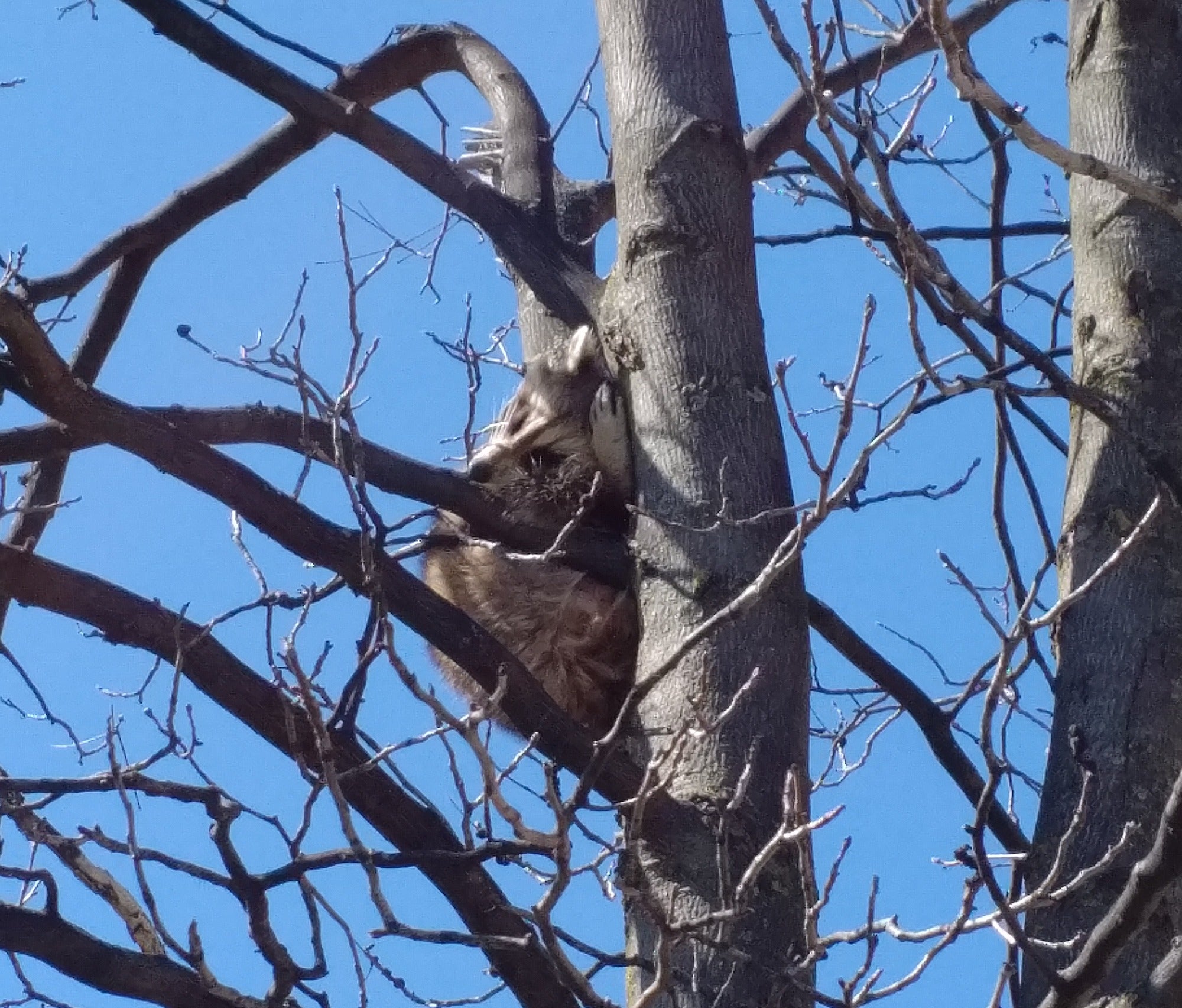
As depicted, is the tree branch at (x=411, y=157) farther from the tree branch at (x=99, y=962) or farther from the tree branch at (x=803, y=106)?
the tree branch at (x=99, y=962)

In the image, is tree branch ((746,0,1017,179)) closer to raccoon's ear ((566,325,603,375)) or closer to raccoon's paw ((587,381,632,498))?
raccoon's ear ((566,325,603,375))

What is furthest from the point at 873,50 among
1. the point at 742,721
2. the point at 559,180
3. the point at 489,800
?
the point at 489,800

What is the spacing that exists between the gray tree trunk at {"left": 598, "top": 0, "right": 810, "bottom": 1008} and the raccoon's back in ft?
1.27

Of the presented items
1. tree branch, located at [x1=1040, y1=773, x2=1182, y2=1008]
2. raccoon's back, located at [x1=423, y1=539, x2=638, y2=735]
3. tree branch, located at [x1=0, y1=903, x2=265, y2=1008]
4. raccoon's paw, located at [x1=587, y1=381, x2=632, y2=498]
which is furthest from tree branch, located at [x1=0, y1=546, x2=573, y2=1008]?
raccoon's paw, located at [x1=587, y1=381, x2=632, y2=498]

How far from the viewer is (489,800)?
2.12 meters

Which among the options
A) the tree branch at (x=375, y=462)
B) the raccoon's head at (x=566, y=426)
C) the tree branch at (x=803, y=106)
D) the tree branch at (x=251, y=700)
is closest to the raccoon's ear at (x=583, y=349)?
the raccoon's head at (x=566, y=426)

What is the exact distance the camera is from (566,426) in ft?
12.2

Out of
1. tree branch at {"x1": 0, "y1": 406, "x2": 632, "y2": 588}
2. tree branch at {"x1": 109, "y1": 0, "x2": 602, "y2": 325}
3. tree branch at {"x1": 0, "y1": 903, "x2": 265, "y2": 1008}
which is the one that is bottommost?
tree branch at {"x1": 0, "y1": 903, "x2": 265, "y2": 1008}

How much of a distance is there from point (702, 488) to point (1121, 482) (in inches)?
32.2

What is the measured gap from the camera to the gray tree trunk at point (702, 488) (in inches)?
98.6

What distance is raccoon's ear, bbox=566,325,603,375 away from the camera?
11.7ft

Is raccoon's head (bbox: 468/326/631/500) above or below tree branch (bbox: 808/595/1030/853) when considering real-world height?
above

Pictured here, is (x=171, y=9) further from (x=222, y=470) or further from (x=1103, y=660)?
(x=1103, y=660)

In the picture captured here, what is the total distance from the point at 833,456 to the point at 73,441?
4.68 ft
